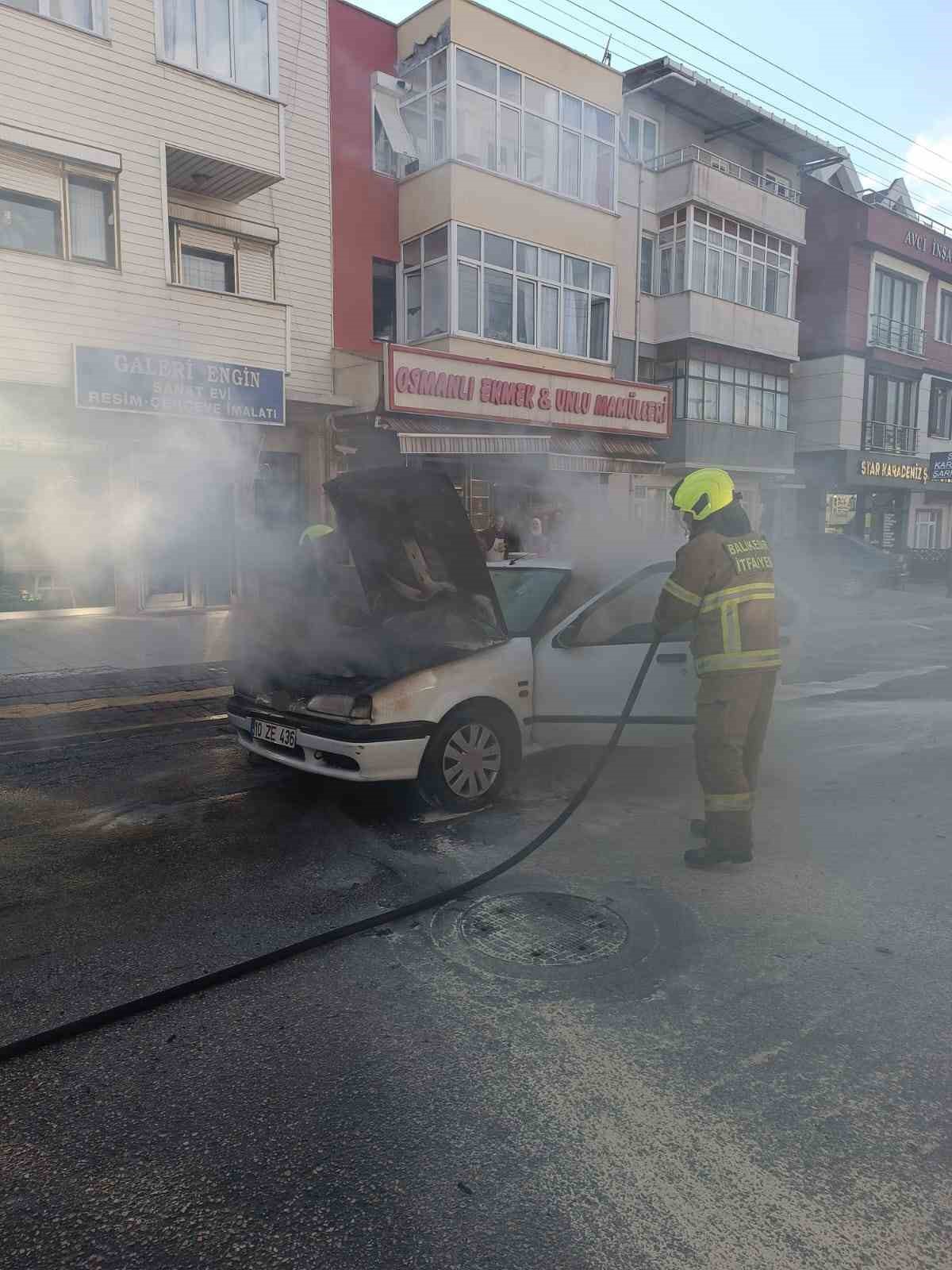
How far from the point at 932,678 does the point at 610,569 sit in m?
6.26

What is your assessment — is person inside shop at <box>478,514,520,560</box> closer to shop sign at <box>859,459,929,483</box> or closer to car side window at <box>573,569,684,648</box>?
→ car side window at <box>573,569,684,648</box>

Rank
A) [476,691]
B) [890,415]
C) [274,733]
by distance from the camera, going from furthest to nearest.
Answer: [890,415] → [274,733] → [476,691]

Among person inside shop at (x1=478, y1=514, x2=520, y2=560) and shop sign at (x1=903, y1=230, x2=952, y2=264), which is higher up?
shop sign at (x1=903, y1=230, x2=952, y2=264)

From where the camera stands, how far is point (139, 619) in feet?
41.0

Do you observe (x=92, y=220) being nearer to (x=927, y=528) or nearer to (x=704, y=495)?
(x=704, y=495)

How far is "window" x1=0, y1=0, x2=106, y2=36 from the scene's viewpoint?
11.5 m

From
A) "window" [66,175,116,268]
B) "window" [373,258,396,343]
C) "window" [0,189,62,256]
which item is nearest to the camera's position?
"window" [0,189,62,256]

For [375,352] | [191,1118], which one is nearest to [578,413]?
[375,352]

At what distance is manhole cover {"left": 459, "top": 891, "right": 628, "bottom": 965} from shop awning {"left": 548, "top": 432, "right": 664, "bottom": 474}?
37.2 feet

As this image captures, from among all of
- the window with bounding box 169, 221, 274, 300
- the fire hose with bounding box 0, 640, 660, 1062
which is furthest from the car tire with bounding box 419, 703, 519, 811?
the window with bounding box 169, 221, 274, 300

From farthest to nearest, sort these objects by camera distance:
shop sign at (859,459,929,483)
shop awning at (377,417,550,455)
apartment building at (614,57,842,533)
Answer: shop sign at (859,459,929,483)
apartment building at (614,57,842,533)
shop awning at (377,417,550,455)

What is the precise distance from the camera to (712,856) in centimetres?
430

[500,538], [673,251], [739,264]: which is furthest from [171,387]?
[739,264]

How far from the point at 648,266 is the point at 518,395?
839cm
